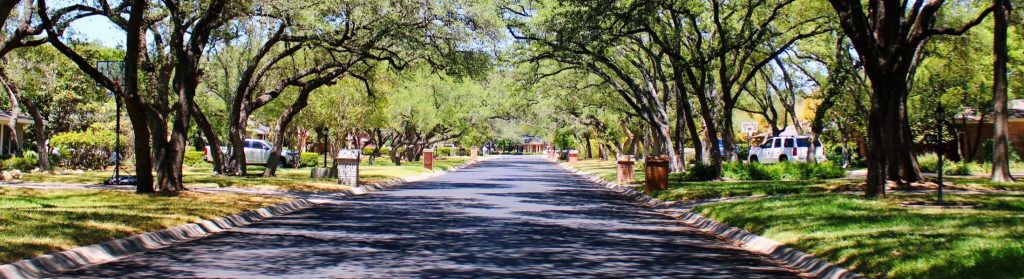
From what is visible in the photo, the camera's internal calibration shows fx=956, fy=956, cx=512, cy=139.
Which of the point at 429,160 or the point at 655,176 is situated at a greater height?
the point at 429,160

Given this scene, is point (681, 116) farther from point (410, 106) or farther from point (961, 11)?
point (410, 106)

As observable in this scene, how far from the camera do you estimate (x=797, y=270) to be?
1049 centimetres

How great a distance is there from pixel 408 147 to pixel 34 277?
61.0 metres

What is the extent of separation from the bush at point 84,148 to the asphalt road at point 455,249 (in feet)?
81.4

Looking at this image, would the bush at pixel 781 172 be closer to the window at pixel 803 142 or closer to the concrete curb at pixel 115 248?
the window at pixel 803 142

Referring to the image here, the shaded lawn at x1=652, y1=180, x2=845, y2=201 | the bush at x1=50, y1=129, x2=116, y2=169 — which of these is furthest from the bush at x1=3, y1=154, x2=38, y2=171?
the shaded lawn at x1=652, y1=180, x2=845, y2=201

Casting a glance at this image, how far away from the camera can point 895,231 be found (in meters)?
12.2

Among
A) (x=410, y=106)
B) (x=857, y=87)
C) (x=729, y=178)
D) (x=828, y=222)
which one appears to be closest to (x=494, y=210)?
(x=828, y=222)

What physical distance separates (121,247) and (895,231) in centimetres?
970

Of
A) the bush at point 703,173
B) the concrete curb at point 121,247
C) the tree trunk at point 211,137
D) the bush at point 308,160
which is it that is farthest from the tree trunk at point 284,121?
the bush at point 308,160

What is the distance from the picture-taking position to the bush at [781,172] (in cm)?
3309

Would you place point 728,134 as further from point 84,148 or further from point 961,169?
point 84,148

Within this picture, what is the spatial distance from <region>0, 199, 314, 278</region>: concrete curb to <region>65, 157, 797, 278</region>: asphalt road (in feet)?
1.00

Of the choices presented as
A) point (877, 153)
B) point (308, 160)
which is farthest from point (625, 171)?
point (308, 160)
